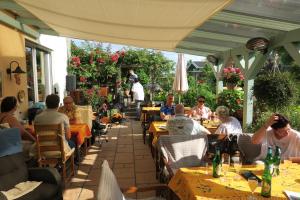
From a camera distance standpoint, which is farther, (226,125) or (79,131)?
(79,131)

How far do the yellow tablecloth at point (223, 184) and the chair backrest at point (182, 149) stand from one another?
74 cm

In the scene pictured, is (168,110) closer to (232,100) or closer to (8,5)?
(232,100)

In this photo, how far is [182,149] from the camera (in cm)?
329

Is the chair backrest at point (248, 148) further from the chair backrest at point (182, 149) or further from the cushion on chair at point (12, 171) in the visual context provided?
the cushion on chair at point (12, 171)

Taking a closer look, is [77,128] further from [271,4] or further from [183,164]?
[271,4]

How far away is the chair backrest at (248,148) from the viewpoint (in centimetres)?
344

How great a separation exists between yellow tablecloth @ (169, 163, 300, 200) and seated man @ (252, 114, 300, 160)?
487 mm

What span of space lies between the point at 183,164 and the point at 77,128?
7.43ft

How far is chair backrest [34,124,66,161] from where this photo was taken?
3.84 metres

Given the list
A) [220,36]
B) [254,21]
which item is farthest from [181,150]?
[220,36]

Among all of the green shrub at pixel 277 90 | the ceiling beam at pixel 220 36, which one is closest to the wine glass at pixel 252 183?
the green shrub at pixel 277 90

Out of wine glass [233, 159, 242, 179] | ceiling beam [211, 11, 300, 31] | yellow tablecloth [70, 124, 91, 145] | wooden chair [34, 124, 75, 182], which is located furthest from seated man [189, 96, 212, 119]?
wine glass [233, 159, 242, 179]

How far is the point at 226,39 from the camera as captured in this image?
632cm

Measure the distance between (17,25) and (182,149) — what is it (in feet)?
15.8
